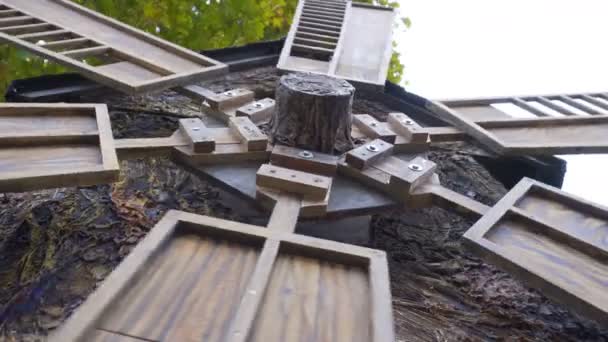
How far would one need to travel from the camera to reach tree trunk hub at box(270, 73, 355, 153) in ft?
8.84

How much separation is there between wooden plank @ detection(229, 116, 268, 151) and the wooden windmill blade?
1213 millimetres

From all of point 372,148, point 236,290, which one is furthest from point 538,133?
point 236,290

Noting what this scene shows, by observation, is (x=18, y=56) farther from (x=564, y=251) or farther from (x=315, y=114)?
(x=564, y=251)

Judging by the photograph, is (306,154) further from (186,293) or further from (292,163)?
(186,293)

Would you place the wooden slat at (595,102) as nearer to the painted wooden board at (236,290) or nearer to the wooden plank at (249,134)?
the wooden plank at (249,134)

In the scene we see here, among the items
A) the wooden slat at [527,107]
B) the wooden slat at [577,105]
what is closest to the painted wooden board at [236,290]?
the wooden slat at [527,107]

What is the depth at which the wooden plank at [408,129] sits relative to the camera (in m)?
2.98

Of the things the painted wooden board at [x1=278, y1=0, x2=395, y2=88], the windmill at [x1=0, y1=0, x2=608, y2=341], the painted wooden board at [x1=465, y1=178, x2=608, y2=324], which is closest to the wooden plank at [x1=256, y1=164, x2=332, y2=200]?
the windmill at [x1=0, y1=0, x2=608, y2=341]

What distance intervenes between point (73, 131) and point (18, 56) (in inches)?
148

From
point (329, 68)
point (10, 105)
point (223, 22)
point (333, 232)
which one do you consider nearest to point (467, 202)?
point (333, 232)

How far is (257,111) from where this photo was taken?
10.3 feet

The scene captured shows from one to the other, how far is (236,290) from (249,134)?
1.26 m

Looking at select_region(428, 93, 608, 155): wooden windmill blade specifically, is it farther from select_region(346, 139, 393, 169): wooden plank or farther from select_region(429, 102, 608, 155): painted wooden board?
select_region(346, 139, 393, 169): wooden plank

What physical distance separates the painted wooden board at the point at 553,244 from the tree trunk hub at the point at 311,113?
0.92m
